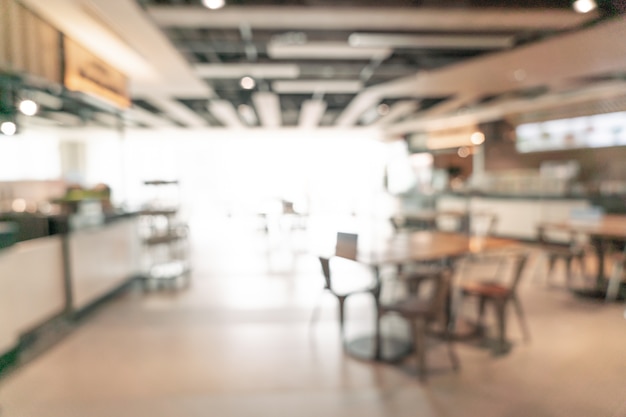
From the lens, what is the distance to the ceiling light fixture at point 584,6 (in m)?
3.48

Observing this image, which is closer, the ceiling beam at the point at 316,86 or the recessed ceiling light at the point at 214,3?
the recessed ceiling light at the point at 214,3

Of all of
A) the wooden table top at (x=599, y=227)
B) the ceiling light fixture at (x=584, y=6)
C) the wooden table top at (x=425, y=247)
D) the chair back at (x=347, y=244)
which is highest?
the ceiling light fixture at (x=584, y=6)

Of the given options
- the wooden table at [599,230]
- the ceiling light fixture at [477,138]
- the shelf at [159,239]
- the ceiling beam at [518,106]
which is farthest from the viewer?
the ceiling light fixture at [477,138]

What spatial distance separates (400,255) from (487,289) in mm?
980

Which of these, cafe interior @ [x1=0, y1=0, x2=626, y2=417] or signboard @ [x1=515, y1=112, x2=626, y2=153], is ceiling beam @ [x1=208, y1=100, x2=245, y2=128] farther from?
signboard @ [x1=515, y1=112, x2=626, y2=153]

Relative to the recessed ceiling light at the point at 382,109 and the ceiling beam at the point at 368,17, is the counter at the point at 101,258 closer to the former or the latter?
the ceiling beam at the point at 368,17

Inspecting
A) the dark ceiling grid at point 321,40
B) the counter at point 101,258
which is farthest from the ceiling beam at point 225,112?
the counter at point 101,258

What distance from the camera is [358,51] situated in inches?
214

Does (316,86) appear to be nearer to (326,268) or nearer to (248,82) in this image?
(248,82)

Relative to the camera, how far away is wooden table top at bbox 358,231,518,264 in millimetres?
3254

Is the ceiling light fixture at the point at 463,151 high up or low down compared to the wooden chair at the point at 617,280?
up

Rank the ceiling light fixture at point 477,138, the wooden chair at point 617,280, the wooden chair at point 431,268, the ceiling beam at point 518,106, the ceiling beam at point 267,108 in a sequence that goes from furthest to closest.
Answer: the ceiling light fixture at point 477,138, the ceiling beam at point 267,108, the ceiling beam at point 518,106, the wooden chair at point 617,280, the wooden chair at point 431,268

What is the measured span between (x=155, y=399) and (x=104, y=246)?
117 inches

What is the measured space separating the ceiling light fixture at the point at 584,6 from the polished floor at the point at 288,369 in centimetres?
289
